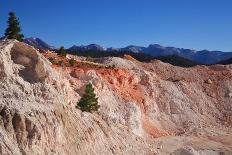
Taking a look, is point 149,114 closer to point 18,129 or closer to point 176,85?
point 176,85

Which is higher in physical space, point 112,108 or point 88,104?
point 88,104

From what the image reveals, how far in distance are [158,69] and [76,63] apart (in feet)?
118

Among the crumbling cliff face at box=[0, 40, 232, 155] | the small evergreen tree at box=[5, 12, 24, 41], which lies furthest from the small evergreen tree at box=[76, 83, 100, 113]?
the small evergreen tree at box=[5, 12, 24, 41]

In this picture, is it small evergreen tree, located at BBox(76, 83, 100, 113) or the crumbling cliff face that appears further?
small evergreen tree, located at BBox(76, 83, 100, 113)

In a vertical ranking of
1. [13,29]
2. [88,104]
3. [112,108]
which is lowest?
[112,108]

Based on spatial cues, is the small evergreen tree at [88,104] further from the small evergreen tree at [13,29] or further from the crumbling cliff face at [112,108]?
the small evergreen tree at [13,29]

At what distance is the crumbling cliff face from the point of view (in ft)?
120

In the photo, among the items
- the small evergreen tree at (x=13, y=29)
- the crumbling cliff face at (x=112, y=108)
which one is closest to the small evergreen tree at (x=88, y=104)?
the crumbling cliff face at (x=112, y=108)

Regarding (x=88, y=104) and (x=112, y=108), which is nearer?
(x=88, y=104)

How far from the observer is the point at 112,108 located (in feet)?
206

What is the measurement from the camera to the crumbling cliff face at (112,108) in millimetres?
36469

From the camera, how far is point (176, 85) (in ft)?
277

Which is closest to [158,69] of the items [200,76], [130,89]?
[200,76]

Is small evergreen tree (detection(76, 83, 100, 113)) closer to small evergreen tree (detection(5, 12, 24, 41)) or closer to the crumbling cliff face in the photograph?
the crumbling cliff face
